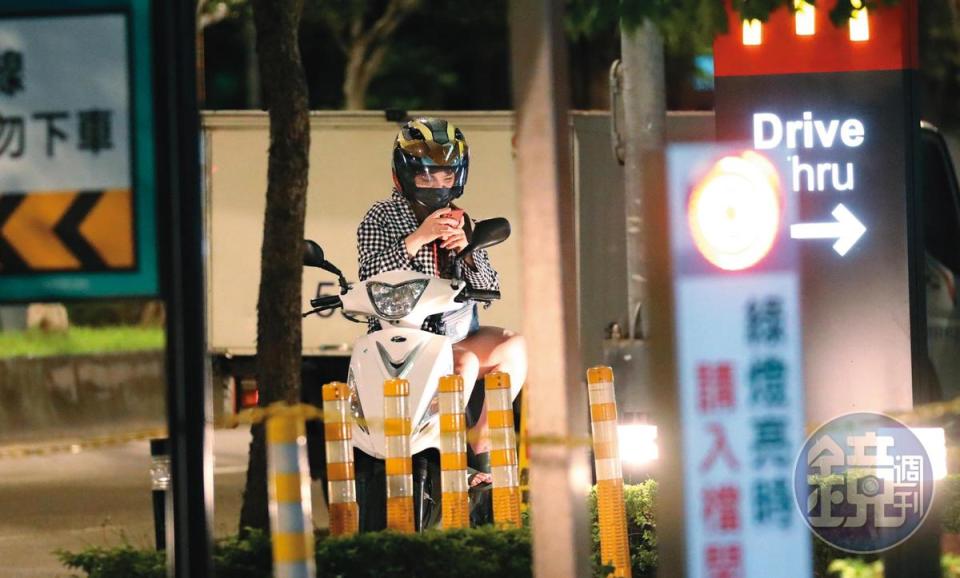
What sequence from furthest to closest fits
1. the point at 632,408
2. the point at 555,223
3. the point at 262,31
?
the point at 632,408 < the point at 262,31 < the point at 555,223

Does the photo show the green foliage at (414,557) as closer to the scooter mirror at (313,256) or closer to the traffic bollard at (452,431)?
the traffic bollard at (452,431)

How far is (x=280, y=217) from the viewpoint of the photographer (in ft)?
32.2

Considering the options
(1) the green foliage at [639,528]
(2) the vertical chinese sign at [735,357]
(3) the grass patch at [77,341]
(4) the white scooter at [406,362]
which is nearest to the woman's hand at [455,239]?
(4) the white scooter at [406,362]

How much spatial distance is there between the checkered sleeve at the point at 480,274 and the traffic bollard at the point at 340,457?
2.79 ft

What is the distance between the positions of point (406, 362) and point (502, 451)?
1.95ft

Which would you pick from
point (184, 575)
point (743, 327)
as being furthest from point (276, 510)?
point (743, 327)

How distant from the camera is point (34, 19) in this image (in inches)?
236

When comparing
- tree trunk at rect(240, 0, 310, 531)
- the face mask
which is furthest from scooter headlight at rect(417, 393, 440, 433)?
tree trunk at rect(240, 0, 310, 531)

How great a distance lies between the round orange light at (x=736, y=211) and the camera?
5.90 m

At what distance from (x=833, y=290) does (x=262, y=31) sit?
11.2 feet

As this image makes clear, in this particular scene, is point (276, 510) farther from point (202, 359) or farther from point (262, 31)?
point (262, 31)

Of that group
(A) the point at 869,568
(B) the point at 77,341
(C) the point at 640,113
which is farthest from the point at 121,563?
(B) the point at 77,341

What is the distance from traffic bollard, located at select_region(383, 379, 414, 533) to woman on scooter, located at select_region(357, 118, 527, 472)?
1.85ft

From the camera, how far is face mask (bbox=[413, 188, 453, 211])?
879 centimetres
